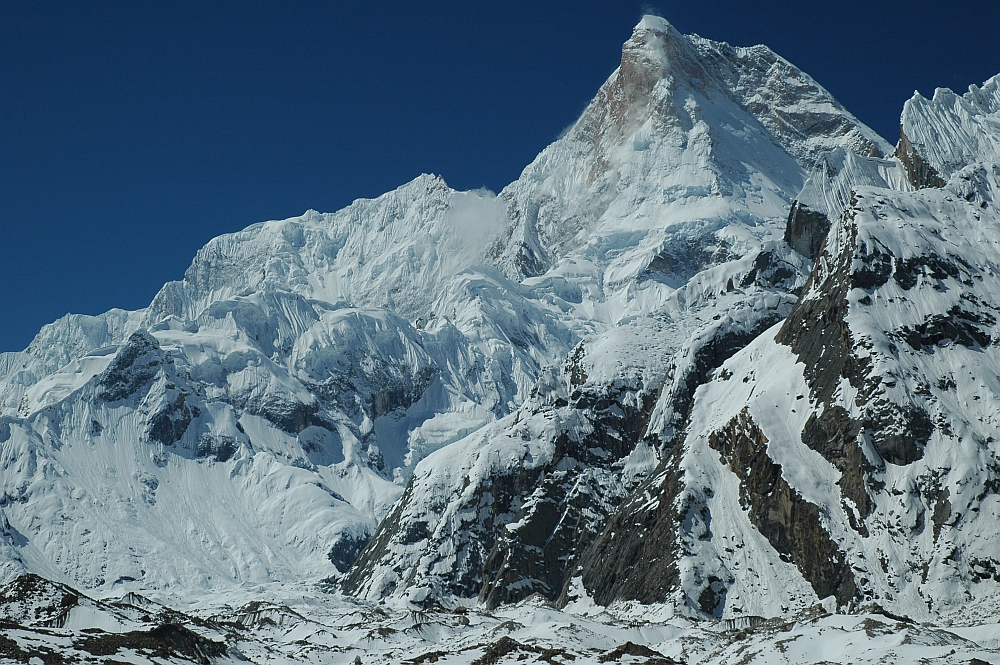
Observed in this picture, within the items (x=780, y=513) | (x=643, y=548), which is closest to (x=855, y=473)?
(x=780, y=513)

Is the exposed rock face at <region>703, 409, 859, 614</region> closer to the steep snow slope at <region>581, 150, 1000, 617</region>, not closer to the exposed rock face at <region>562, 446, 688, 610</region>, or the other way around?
the steep snow slope at <region>581, 150, 1000, 617</region>

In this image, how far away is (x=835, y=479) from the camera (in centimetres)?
17225

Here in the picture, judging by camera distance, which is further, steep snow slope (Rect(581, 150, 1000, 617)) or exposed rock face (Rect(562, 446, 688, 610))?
exposed rock face (Rect(562, 446, 688, 610))

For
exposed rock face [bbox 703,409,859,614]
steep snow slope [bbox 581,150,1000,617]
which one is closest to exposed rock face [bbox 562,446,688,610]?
steep snow slope [bbox 581,150,1000,617]

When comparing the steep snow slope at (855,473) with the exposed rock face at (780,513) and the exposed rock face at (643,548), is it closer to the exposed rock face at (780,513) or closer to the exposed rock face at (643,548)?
the exposed rock face at (780,513)

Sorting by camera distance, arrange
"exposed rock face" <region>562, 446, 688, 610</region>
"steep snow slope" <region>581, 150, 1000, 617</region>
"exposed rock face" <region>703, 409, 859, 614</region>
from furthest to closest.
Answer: "exposed rock face" <region>562, 446, 688, 610</region> < "exposed rock face" <region>703, 409, 859, 614</region> < "steep snow slope" <region>581, 150, 1000, 617</region>

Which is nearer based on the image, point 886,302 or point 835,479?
point 835,479

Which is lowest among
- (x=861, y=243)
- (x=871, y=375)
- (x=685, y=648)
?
(x=685, y=648)

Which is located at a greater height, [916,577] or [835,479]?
[835,479]

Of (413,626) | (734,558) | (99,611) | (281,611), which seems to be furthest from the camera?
(281,611)

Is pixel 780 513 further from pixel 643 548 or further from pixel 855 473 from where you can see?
pixel 643 548

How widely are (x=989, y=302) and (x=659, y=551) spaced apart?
65.8 m

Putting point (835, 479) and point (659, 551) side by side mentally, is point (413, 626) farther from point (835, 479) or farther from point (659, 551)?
point (835, 479)

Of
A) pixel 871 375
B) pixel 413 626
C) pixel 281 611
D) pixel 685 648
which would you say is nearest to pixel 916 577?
pixel 871 375
